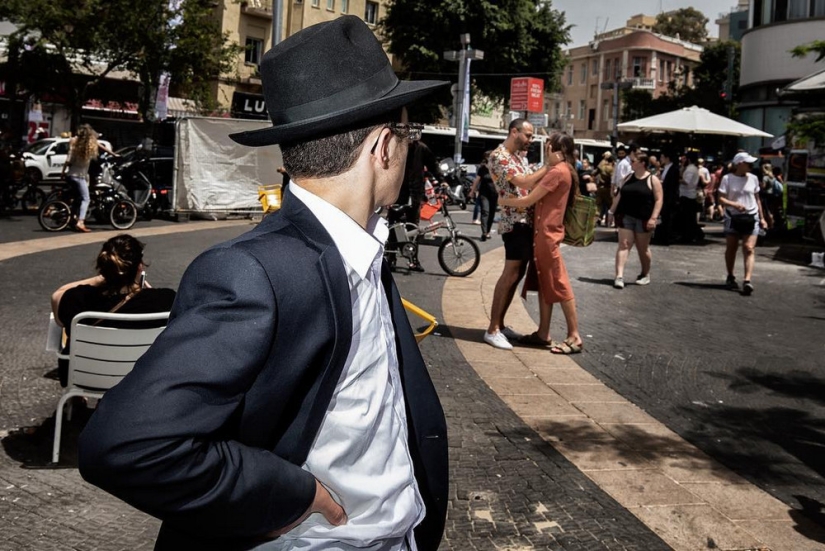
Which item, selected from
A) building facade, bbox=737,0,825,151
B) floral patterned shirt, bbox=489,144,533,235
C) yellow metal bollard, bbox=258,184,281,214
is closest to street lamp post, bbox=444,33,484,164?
building facade, bbox=737,0,825,151

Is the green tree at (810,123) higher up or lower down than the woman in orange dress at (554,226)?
higher up

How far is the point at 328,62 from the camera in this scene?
1.59 metres

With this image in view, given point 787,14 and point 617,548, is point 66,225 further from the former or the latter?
point 787,14

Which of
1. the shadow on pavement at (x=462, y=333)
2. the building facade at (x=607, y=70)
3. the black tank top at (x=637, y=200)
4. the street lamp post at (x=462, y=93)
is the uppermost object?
→ the building facade at (x=607, y=70)

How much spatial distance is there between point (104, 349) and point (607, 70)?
300ft

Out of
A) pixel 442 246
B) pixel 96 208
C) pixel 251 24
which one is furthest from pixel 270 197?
pixel 251 24

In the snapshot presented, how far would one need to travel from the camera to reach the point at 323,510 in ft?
4.69

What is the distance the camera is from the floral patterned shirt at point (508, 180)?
7102 millimetres

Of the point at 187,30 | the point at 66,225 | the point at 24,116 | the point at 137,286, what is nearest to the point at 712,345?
the point at 137,286

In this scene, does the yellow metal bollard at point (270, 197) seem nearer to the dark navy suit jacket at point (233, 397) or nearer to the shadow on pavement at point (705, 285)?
A: the shadow on pavement at point (705, 285)

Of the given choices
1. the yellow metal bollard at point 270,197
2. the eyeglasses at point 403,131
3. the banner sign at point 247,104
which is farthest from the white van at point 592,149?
the eyeglasses at point 403,131

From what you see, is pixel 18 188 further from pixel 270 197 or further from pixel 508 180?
pixel 508 180

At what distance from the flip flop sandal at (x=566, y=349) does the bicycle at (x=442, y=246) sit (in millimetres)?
4323

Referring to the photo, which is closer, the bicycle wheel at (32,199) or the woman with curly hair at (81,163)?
the woman with curly hair at (81,163)
